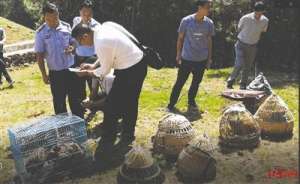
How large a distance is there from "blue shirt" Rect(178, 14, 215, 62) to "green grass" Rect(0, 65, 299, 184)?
1.13 meters

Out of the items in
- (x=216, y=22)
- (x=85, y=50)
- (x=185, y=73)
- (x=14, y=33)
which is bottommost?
(x=14, y=33)

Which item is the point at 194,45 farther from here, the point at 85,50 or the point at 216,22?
the point at 216,22

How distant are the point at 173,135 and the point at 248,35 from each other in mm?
4513

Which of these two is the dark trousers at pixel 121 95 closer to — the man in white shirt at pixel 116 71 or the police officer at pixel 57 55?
the man in white shirt at pixel 116 71

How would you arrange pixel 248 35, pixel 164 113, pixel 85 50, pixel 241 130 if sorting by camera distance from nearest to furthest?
1. pixel 241 130
2. pixel 85 50
3. pixel 164 113
4. pixel 248 35

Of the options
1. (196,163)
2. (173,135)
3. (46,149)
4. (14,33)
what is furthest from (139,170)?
(14,33)

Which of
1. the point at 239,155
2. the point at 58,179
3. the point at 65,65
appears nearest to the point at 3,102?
the point at 65,65

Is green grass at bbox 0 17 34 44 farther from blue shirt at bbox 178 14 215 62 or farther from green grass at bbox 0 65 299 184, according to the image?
blue shirt at bbox 178 14 215 62

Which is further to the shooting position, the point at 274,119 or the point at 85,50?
the point at 85,50

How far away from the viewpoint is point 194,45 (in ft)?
31.4

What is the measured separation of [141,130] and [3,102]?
4.17 m

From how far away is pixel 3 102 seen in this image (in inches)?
462

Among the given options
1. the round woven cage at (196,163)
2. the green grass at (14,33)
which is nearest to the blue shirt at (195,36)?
the round woven cage at (196,163)

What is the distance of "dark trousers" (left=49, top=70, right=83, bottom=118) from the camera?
27.6ft
